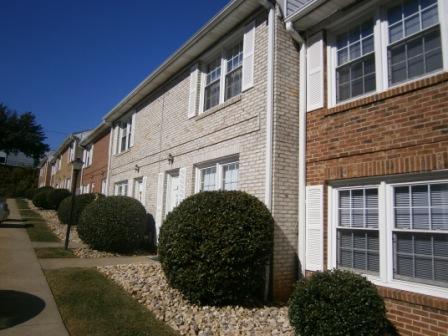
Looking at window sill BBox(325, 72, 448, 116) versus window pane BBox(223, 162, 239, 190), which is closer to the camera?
window sill BBox(325, 72, 448, 116)

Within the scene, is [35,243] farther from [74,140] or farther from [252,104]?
[74,140]

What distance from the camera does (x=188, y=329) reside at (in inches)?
204

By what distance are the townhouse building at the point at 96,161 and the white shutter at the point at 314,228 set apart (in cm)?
1349

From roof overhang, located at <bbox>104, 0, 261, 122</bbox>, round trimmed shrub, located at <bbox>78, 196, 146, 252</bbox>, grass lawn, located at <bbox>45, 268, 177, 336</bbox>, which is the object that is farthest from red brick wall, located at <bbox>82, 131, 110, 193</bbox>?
Result: grass lawn, located at <bbox>45, 268, 177, 336</bbox>

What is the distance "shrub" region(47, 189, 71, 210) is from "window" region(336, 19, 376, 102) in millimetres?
21465

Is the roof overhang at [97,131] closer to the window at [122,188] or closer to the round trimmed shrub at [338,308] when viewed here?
the window at [122,188]

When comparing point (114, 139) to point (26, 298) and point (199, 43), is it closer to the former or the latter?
point (199, 43)

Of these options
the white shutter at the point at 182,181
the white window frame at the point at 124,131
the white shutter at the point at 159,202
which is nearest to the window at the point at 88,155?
the white window frame at the point at 124,131

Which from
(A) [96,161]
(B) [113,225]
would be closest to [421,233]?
(B) [113,225]

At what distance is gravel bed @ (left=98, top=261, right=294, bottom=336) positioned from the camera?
17.2ft

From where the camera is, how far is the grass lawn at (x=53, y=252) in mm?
9812

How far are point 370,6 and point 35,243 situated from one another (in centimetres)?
1124

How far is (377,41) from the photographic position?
6.17 metres

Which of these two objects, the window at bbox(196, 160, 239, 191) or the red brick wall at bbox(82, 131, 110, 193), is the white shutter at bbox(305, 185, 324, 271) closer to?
the window at bbox(196, 160, 239, 191)
